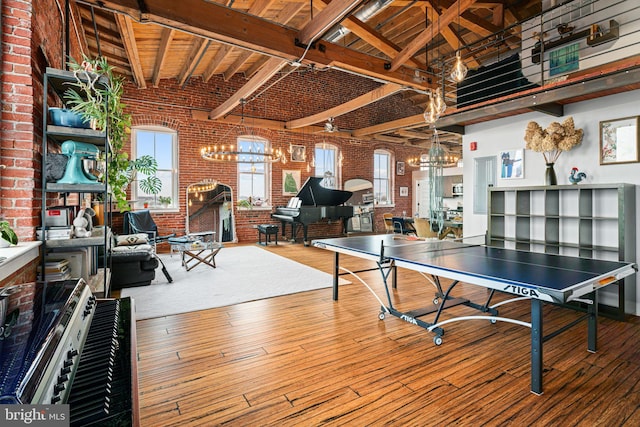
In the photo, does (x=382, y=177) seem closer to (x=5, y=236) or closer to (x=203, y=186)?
(x=203, y=186)

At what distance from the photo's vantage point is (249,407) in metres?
1.99

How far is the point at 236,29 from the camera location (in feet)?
12.5

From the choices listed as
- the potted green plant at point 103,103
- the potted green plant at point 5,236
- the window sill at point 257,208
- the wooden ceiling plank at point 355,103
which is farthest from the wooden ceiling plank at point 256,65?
the potted green plant at point 5,236

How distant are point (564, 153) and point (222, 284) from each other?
4.76 meters

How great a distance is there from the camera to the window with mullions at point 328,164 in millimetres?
10609

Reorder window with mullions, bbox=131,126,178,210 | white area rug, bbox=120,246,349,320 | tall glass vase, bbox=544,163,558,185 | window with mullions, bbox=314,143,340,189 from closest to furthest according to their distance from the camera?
white area rug, bbox=120,246,349,320, tall glass vase, bbox=544,163,558,185, window with mullions, bbox=131,126,178,210, window with mullions, bbox=314,143,340,189

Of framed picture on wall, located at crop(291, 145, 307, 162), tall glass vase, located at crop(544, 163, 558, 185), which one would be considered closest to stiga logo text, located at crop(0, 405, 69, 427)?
tall glass vase, located at crop(544, 163, 558, 185)

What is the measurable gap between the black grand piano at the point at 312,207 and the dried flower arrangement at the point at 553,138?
17.5 ft

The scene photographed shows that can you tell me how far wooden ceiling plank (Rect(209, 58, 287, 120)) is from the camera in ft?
16.8

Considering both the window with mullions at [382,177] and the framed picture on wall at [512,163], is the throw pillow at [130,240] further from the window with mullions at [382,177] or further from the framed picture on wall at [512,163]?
the window with mullions at [382,177]

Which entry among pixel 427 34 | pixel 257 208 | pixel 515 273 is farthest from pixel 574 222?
pixel 257 208

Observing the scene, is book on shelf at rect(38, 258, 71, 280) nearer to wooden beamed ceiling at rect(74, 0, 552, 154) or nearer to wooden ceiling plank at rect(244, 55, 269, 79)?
wooden beamed ceiling at rect(74, 0, 552, 154)

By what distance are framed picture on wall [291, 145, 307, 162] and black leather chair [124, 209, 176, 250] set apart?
14.1 ft

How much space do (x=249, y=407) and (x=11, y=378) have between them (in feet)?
5.12
